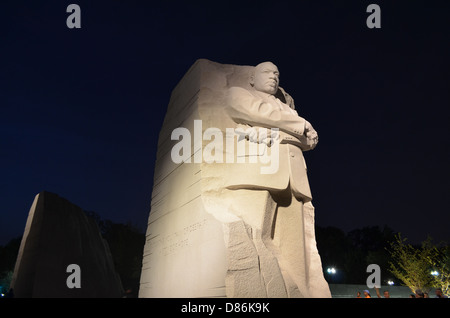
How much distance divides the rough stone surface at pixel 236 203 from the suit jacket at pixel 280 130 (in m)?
0.01

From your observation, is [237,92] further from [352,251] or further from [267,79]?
[352,251]

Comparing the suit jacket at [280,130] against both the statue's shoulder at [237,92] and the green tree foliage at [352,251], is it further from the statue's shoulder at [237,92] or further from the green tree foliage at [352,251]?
the green tree foliage at [352,251]

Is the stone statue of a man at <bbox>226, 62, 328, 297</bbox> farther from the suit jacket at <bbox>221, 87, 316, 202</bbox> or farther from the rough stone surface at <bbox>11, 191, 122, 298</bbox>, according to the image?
the rough stone surface at <bbox>11, 191, 122, 298</bbox>

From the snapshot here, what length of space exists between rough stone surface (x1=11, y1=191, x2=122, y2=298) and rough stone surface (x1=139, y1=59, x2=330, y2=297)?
4.35ft

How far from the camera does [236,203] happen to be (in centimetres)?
416

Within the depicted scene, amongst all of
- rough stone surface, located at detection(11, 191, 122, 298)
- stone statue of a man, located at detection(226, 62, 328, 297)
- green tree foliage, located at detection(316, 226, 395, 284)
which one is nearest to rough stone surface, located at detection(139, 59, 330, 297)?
stone statue of a man, located at detection(226, 62, 328, 297)

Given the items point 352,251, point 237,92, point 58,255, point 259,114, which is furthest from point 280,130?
point 352,251

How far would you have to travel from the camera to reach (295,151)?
4.61 m

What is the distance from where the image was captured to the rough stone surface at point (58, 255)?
5.19 meters

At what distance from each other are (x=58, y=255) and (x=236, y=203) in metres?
3.16

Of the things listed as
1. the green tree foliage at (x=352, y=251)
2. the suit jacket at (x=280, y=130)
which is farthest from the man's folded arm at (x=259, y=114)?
the green tree foliage at (x=352, y=251)
